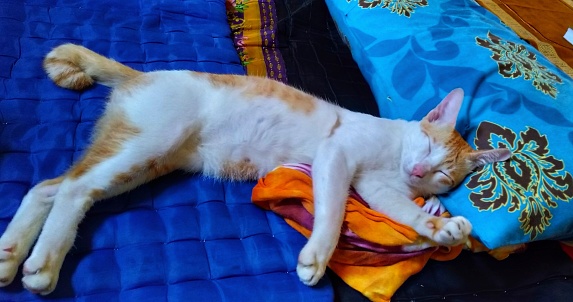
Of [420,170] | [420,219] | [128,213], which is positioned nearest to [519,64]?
[420,170]

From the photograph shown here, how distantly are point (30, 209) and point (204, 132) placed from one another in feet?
1.77

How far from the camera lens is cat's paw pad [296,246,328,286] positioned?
1.15 m

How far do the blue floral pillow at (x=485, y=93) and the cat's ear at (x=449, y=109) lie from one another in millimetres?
88

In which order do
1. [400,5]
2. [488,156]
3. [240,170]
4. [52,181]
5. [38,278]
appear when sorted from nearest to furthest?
[38,278], [52,181], [488,156], [240,170], [400,5]

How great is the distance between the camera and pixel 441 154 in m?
1.39

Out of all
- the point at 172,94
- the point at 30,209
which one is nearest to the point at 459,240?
the point at 172,94

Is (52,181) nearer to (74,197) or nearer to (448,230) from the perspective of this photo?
(74,197)

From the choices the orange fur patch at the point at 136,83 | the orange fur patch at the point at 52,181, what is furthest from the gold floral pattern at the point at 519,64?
the orange fur patch at the point at 52,181

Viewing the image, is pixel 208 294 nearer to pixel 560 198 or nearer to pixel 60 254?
pixel 60 254

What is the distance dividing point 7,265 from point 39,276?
84 millimetres

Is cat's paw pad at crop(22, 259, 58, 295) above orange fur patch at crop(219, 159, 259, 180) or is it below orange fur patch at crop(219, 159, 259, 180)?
above

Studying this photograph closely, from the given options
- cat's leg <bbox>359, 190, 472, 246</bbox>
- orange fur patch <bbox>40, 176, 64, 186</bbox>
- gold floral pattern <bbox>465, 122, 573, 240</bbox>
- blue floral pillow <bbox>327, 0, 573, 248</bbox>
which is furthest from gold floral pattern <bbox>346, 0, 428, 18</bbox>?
orange fur patch <bbox>40, 176, 64, 186</bbox>

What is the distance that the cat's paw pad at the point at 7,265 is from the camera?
1.00m

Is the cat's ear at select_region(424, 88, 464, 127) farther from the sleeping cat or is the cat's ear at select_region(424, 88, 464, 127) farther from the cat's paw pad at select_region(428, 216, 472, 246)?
the cat's paw pad at select_region(428, 216, 472, 246)
